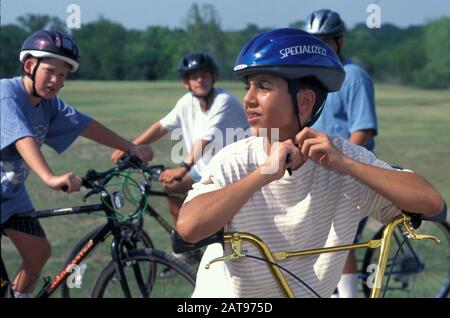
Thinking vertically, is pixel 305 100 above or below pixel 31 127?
above

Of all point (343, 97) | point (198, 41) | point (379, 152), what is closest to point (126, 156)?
point (343, 97)

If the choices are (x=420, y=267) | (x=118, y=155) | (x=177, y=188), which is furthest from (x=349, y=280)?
(x=118, y=155)

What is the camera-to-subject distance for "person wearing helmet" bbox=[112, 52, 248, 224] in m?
6.59

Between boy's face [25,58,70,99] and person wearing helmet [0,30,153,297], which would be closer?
person wearing helmet [0,30,153,297]

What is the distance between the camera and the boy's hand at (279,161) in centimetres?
265

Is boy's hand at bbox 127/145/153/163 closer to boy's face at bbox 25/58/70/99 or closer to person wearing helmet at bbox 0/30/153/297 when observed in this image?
person wearing helmet at bbox 0/30/153/297

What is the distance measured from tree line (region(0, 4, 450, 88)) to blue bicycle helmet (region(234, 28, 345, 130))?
1207 inches

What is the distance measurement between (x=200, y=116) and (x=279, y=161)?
4.23 metres

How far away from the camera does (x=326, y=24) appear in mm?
6020

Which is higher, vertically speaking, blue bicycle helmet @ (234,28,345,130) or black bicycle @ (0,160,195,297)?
blue bicycle helmet @ (234,28,345,130)

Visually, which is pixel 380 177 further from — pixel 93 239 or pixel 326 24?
pixel 326 24

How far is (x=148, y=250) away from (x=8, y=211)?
33.4 inches

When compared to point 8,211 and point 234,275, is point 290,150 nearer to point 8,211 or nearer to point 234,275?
point 234,275

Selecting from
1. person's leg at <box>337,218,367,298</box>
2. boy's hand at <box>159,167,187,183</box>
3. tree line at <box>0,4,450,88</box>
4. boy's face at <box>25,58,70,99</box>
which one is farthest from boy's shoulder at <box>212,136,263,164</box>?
tree line at <box>0,4,450,88</box>
